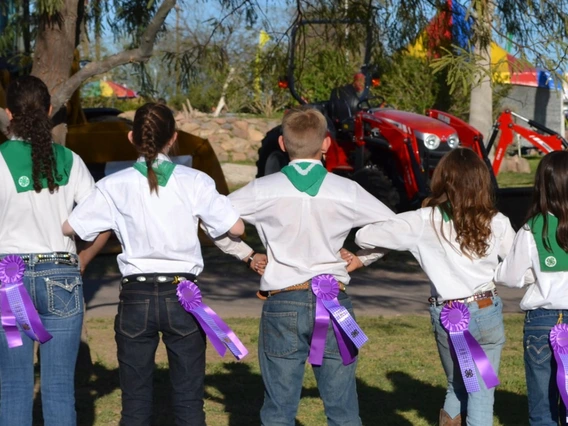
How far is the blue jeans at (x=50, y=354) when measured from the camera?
13.5 feet

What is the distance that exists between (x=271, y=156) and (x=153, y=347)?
10.3m

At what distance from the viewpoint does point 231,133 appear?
2597 cm

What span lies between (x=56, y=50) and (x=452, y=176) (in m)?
2.99

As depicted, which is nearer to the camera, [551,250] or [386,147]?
[551,250]

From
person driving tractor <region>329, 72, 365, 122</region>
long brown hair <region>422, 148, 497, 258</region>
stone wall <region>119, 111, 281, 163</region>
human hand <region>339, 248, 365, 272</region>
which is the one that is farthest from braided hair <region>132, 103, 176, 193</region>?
stone wall <region>119, 111, 281, 163</region>

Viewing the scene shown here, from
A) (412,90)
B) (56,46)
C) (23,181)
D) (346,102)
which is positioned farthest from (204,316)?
(412,90)

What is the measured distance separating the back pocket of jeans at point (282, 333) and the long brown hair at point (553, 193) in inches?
43.8

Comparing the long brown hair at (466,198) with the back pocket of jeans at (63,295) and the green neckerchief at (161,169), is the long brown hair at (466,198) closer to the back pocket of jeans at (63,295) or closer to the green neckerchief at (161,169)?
the green neckerchief at (161,169)

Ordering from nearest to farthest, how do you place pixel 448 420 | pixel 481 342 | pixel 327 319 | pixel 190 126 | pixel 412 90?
pixel 327 319 < pixel 481 342 < pixel 448 420 < pixel 412 90 < pixel 190 126

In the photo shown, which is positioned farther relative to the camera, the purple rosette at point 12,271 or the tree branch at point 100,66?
the tree branch at point 100,66

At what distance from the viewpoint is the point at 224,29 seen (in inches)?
305

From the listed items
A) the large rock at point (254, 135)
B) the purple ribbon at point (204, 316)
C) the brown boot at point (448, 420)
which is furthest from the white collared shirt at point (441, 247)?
the large rock at point (254, 135)

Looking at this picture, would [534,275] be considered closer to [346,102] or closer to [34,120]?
[34,120]

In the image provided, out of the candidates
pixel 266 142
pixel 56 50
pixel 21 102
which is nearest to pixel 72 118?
pixel 266 142
